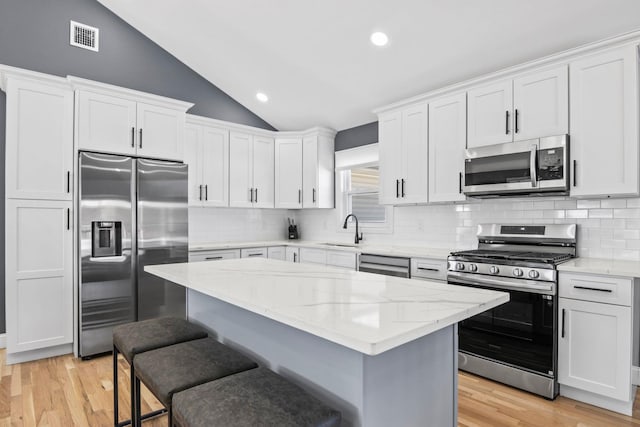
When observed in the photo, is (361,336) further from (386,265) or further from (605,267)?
(386,265)

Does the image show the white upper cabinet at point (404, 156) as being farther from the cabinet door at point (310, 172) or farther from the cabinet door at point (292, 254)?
the cabinet door at point (292, 254)

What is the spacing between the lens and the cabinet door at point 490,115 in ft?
10.1

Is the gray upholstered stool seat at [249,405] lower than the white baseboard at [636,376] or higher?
higher

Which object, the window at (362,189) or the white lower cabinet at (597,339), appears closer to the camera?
the white lower cabinet at (597,339)

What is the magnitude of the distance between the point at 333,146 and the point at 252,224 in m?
1.61

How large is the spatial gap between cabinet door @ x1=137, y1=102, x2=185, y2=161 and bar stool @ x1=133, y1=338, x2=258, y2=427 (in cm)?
258

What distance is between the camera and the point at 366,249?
397 centimetres

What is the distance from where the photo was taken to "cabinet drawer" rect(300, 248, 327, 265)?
4449 millimetres

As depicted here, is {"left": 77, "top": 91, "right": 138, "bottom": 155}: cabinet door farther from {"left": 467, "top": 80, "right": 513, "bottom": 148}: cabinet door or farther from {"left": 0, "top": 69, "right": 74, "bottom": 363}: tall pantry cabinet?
{"left": 467, "top": 80, "right": 513, "bottom": 148}: cabinet door

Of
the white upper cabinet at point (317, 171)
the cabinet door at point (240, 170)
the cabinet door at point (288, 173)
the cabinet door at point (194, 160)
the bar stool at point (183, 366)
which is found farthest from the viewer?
the cabinet door at point (288, 173)

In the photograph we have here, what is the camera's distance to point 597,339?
7.93ft

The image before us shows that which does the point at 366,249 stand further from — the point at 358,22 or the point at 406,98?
the point at 358,22

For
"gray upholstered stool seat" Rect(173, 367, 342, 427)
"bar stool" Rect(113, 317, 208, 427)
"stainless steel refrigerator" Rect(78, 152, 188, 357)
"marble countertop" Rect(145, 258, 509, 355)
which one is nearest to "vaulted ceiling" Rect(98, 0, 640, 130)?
"stainless steel refrigerator" Rect(78, 152, 188, 357)

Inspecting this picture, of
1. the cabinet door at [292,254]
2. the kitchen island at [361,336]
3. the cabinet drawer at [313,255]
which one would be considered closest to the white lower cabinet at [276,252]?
the cabinet door at [292,254]
